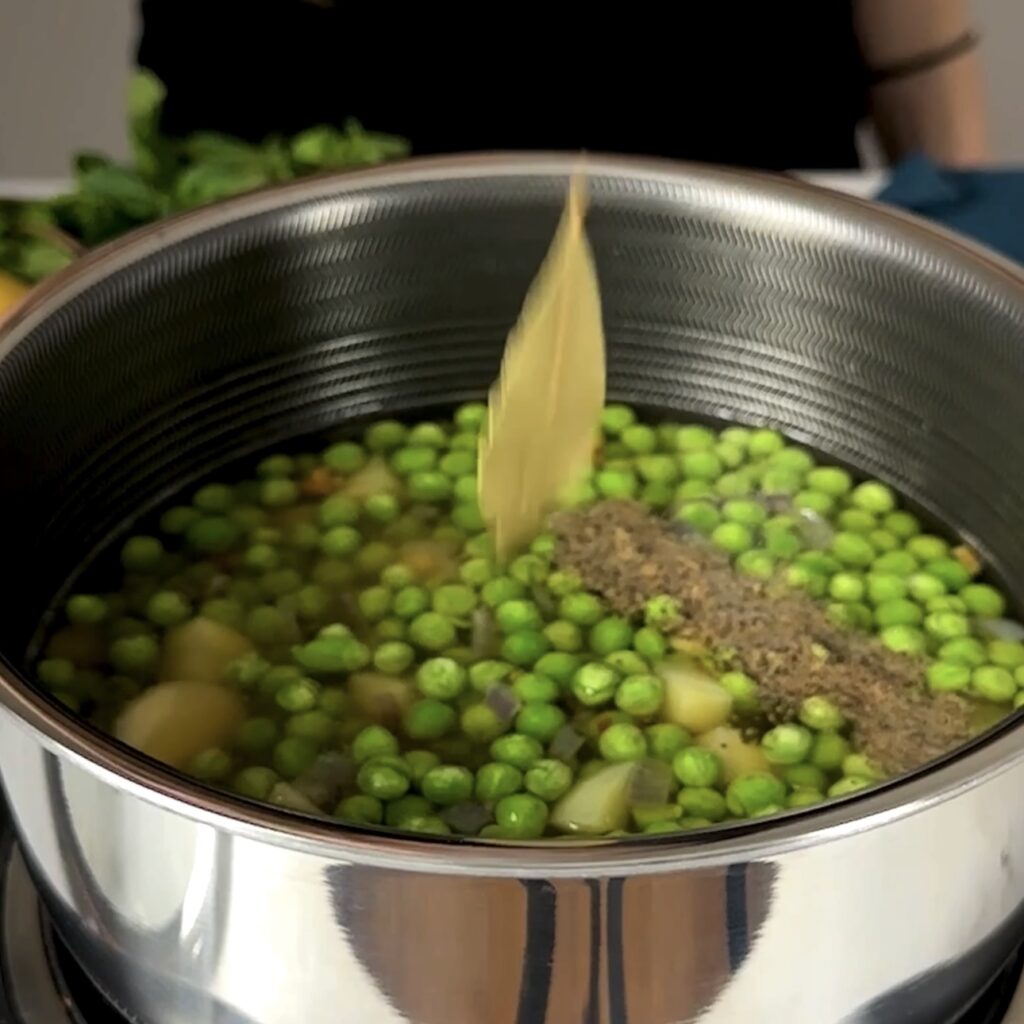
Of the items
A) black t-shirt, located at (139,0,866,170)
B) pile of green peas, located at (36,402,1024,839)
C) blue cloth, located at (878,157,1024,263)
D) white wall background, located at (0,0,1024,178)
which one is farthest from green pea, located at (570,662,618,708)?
white wall background, located at (0,0,1024,178)

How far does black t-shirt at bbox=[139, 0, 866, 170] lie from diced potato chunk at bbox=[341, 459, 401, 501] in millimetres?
644

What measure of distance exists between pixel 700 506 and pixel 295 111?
82cm

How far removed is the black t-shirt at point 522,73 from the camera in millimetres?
1649

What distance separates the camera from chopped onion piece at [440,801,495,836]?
34.6 inches

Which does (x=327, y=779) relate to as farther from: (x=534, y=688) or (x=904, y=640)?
(x=904, y=640)

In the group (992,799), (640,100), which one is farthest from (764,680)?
(640,100)

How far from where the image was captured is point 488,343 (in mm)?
1238

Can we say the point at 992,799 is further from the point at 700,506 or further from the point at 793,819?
the point at 700,506

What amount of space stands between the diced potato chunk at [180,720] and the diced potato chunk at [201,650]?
0.03 meters

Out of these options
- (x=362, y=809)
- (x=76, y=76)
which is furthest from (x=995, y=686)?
(x=76, y=76)

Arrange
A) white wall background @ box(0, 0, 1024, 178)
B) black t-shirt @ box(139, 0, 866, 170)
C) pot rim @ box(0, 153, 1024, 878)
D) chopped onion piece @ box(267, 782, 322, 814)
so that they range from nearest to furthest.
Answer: pot rim @ box(0, 153, 1024, 878) → chopped onion piece @ box(267, 782, 322, 814) → black t-shirt @ box(139, 0, 866, 170) → white wall background @ box(0, 0, 1024, 178)

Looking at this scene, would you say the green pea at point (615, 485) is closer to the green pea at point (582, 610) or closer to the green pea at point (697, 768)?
the green pea at point (582, 610)

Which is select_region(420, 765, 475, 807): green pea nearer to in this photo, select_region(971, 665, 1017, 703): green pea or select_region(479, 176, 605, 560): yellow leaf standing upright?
select_region(479, 176, 605, 560): yellow leaf standing upright

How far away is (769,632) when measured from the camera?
105 cm
